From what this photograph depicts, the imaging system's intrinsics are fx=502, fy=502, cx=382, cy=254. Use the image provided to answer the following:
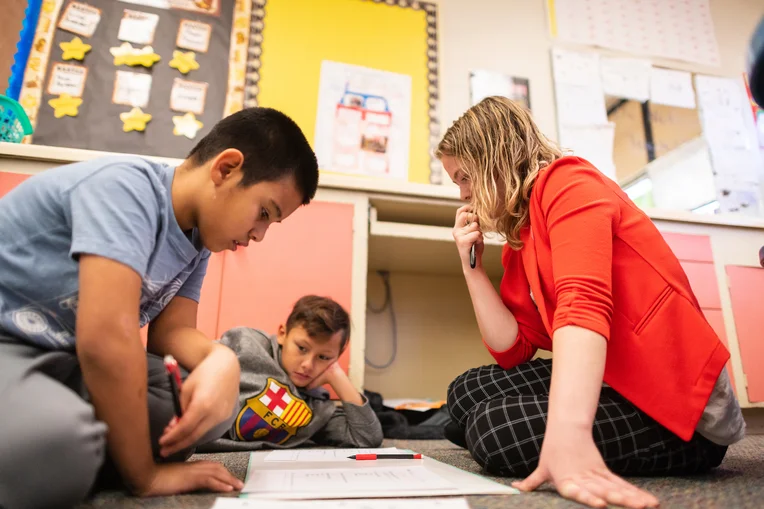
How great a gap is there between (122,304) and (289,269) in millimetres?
747

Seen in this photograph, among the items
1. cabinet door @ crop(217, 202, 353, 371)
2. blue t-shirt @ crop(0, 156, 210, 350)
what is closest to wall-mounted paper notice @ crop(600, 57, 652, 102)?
cabinet door @ crop(217, 202, 353, 371)

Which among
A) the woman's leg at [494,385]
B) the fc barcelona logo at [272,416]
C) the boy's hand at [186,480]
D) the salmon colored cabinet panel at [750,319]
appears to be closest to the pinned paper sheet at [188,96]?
the fc barcelona logo at [272,416]

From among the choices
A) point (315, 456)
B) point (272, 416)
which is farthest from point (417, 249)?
point (315, 456)

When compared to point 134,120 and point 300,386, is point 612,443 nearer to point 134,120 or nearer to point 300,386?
point 300,386

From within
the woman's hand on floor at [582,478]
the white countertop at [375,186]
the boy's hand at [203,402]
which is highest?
the white countertop at [375,186]

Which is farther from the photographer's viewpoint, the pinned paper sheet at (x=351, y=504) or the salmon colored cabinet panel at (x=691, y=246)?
the salmon colored cabinet panel at (x=691, y=246)

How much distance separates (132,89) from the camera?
1.58 metres

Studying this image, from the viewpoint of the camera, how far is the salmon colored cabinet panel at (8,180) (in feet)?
3.57

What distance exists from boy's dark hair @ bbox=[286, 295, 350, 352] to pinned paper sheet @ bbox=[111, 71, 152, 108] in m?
0.93

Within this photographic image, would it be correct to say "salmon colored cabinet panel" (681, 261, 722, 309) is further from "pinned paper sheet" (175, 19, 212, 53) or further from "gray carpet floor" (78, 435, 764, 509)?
"pinned paper sheet" (175, 19, 212, 53)

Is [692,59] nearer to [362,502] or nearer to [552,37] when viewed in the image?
[552,37]

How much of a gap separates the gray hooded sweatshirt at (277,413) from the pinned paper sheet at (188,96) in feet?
2.88

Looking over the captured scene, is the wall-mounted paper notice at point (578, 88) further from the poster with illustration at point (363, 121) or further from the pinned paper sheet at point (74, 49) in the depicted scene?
the pinned paper sheet at point (74, 49)

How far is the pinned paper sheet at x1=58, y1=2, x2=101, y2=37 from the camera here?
158cm
